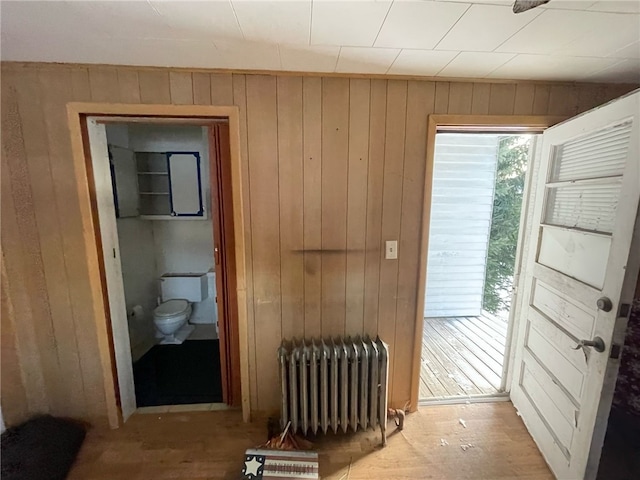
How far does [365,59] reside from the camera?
1388 millimetres

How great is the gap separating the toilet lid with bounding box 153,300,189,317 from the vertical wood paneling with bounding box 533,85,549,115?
3.37 meters

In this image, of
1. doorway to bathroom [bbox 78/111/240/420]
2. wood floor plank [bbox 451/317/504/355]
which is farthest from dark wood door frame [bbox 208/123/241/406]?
wood floor plank [bbox 451/317/504/355]

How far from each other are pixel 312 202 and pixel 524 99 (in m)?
1.48


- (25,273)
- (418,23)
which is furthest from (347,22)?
(25,273)

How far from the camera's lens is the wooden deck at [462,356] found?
7.21ft

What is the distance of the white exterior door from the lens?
3.78 ft

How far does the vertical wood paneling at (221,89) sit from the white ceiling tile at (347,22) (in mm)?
583

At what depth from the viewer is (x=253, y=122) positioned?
158 centimetres

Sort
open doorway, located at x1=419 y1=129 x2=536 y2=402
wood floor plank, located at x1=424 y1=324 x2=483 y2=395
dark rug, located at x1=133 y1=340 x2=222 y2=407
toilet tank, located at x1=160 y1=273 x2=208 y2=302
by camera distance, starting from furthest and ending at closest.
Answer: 1. open doorway, located at x1=419 y1=129 x2=536 y2=402
2. toilet tank, located at x1=160 y1=273 x2=208 y2=302
3. wood floor plank, located at x1=424 y1=324 x2=483 y2=395
4. dark rug, located at x1=133 y1=340 x2=222 y2=407

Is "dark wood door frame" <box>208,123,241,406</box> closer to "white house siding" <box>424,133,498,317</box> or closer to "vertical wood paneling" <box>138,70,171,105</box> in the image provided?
"vertical wood paneling" <box>138,70,171,105</box>

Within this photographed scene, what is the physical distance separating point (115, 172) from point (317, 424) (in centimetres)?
258

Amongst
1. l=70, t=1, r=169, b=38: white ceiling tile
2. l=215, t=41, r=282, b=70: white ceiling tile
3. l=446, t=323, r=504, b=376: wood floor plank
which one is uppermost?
l=215, t=41, r=282, b=70: white ceiling tile

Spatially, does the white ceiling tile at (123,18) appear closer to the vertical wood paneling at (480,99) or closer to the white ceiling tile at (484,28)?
the white ceiling tile at (484,28)

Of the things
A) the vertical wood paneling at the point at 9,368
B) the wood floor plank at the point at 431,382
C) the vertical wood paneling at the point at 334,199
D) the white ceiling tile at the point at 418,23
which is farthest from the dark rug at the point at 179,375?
the white ceiling tile at the point at 418,23
